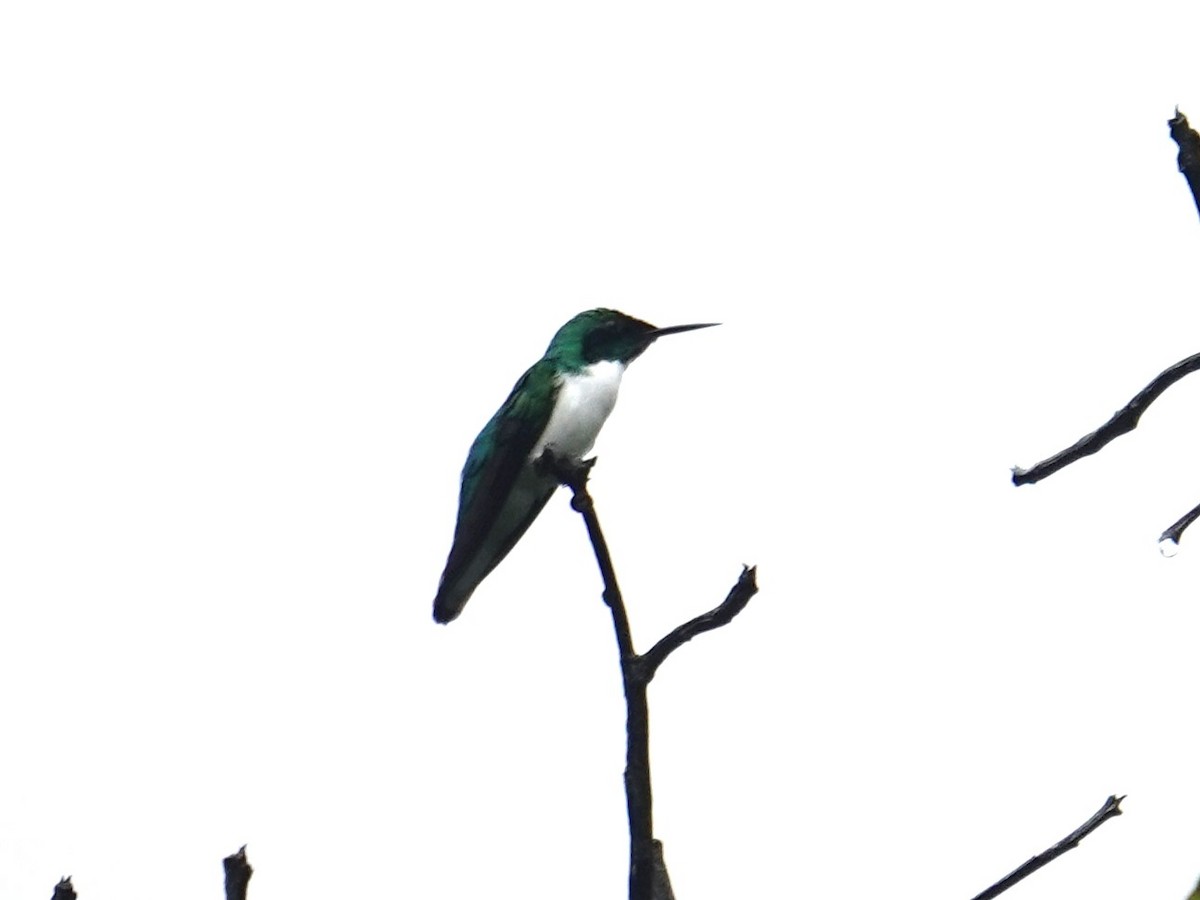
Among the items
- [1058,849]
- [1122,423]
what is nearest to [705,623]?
[1058,849]

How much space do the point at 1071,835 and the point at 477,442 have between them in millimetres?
6635

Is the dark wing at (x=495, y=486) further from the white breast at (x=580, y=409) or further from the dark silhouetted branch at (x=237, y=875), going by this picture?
the dark silhouetted branch at (x=237, y=875)

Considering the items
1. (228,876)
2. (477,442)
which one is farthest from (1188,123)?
(477,442)

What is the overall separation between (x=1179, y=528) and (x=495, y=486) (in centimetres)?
658

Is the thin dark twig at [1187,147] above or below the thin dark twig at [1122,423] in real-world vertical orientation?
above

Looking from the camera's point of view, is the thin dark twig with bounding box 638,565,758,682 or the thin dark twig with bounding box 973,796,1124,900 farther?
the thin dark twig with bounding box 638,565,758,682

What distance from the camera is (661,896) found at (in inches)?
89.7

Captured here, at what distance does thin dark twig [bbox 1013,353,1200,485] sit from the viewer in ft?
4.87

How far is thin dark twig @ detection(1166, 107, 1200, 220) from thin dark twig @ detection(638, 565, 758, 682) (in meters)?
1.04

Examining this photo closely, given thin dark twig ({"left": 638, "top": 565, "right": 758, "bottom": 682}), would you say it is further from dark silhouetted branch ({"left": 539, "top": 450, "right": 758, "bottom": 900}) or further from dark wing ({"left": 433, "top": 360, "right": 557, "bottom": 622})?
dark wing ({"left": 433, "top": 360, "right": 557, "bottom": 622})

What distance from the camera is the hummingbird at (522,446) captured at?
7949mm

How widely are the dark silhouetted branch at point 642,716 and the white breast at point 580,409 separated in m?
5.21

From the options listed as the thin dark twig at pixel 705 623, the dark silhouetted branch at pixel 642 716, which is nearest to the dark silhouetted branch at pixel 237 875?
the dark silhouetted branch at pixel 642 716

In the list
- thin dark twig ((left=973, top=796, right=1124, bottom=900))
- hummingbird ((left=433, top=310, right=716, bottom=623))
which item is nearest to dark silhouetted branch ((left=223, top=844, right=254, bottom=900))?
thin dark twig ((left=973, top=796, right=1124, bottom=900))
